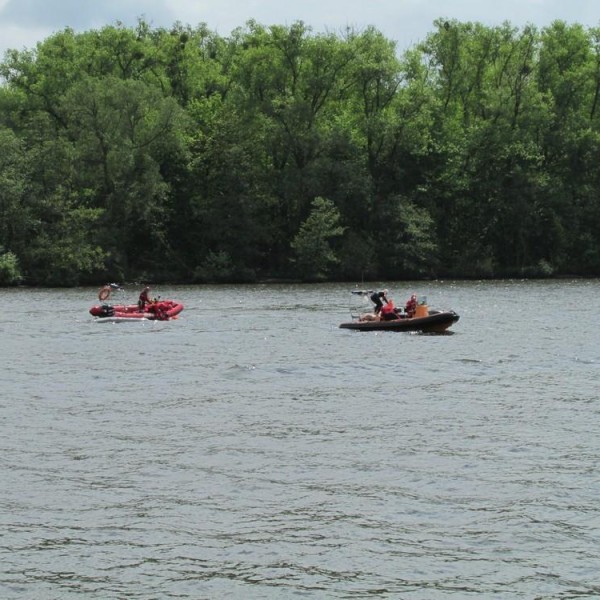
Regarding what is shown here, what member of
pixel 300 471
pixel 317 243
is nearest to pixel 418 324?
pixel 300 471

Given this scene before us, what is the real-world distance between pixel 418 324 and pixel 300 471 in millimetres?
24113

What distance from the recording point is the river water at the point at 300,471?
45.2 ft

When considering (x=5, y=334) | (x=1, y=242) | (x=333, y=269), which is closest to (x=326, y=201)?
(x=333, y=269)

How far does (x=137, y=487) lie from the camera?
17.8 m

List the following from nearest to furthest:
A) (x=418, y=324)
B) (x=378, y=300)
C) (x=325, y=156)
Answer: (x=418, y=324) → (x=378, y=300) → (x=325, y=156)

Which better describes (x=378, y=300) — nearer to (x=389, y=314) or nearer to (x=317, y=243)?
(x=389, y=314)

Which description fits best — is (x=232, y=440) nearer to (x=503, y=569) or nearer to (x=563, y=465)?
(x=563, y=465)

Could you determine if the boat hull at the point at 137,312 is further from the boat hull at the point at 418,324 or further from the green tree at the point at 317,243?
the green tree at the point at 317,243

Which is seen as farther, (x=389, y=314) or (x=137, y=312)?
(x=137, y=312)

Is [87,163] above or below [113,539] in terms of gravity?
above

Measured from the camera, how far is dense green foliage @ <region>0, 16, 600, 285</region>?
262 feet

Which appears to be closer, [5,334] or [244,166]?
[5,334]

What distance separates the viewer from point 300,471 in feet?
61.9

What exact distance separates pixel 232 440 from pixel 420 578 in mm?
8480
